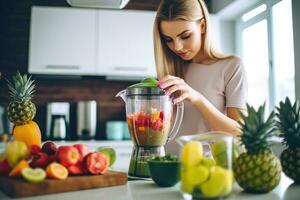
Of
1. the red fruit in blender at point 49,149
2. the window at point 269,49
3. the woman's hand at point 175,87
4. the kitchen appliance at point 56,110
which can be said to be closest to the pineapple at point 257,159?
the woman's hand at point 175,87

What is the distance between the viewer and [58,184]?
2.61ft

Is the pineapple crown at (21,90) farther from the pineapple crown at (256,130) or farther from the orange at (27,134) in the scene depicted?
the pineapple crown at (256,130)

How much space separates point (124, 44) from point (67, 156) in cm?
223

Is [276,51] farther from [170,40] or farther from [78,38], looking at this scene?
[78,38]

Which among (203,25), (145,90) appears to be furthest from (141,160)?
(203,25)

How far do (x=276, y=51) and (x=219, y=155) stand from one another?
2092 millimetres

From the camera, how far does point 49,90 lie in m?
3.14

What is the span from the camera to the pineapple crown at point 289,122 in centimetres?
93

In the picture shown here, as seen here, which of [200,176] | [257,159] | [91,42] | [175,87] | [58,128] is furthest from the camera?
[91,42]

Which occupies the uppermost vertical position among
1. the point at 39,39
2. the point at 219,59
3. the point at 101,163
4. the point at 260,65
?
the point at 39,39

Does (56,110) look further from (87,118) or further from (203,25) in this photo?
(203,25)

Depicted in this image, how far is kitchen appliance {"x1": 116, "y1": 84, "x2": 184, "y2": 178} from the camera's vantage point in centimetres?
105

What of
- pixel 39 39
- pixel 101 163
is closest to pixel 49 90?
pixel 39 39

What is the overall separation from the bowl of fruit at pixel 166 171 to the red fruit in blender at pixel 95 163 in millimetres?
130
